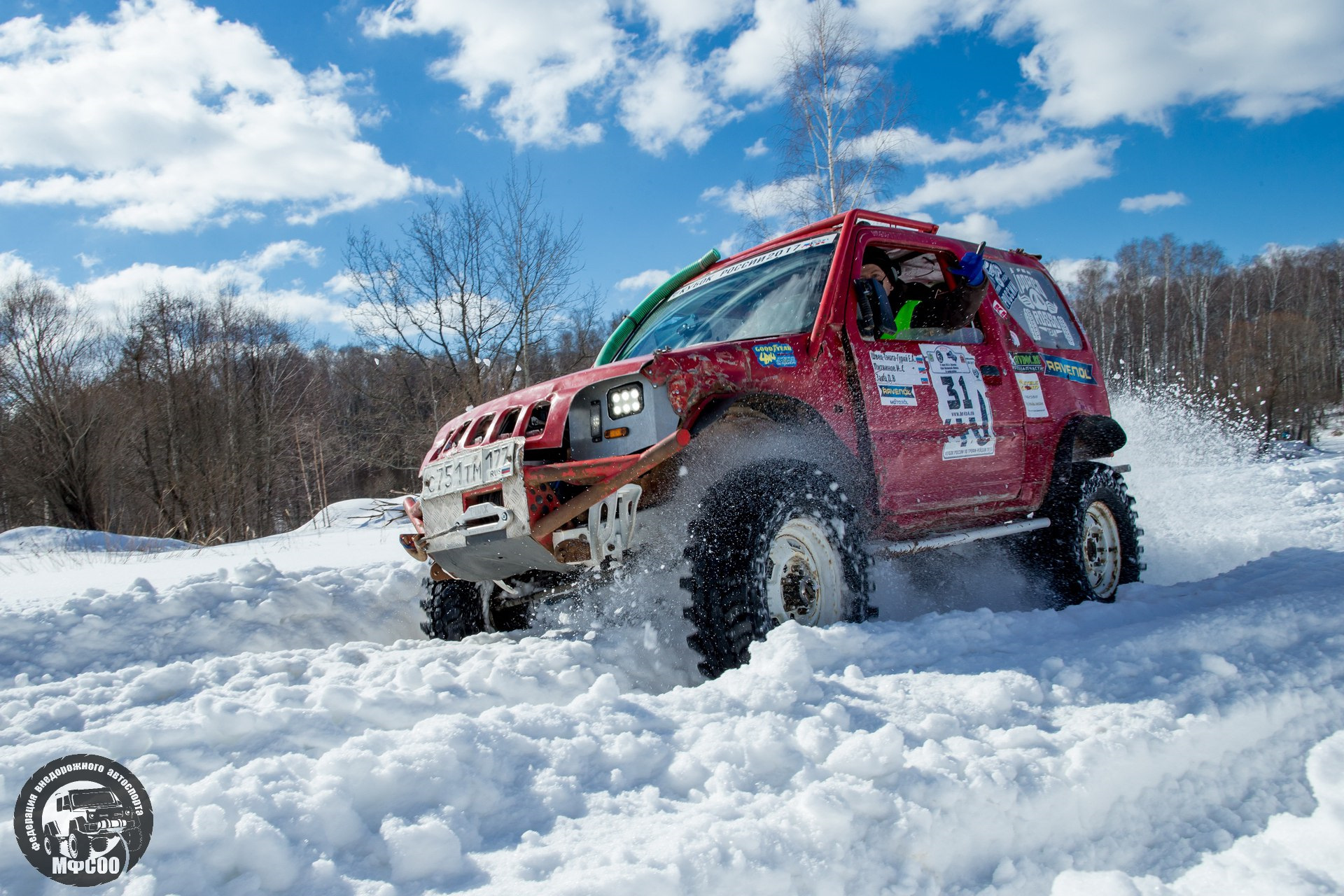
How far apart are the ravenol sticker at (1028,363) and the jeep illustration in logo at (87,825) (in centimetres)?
468

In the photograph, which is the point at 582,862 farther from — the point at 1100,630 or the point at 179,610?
the point at 179,610

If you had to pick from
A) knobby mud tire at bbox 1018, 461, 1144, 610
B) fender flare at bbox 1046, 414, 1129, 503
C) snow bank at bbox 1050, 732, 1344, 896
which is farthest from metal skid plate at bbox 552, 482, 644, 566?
fender flare at bbox 1046, 414, 1129, 503

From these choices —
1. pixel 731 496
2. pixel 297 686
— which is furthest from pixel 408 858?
pixel 731 496

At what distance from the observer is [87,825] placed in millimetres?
1798

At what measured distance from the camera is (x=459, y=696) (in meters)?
2.71

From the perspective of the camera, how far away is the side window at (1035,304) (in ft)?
16.5

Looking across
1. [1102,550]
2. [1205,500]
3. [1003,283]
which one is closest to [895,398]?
[1003,283]

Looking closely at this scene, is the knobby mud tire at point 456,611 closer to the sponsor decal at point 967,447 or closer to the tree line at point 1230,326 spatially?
the sponsor decal at point 967,447

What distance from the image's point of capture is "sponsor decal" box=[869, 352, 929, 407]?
396cm

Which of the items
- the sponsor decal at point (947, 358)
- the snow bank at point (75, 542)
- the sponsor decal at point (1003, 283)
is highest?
the sponsor decal at point (1003, 283)

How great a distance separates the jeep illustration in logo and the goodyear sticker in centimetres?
262

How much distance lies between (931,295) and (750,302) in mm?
1062

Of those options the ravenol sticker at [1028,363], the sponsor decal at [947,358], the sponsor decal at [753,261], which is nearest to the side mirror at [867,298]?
the sponsor decal at [753,261]

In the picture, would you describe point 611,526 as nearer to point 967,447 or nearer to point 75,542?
point 967,447
